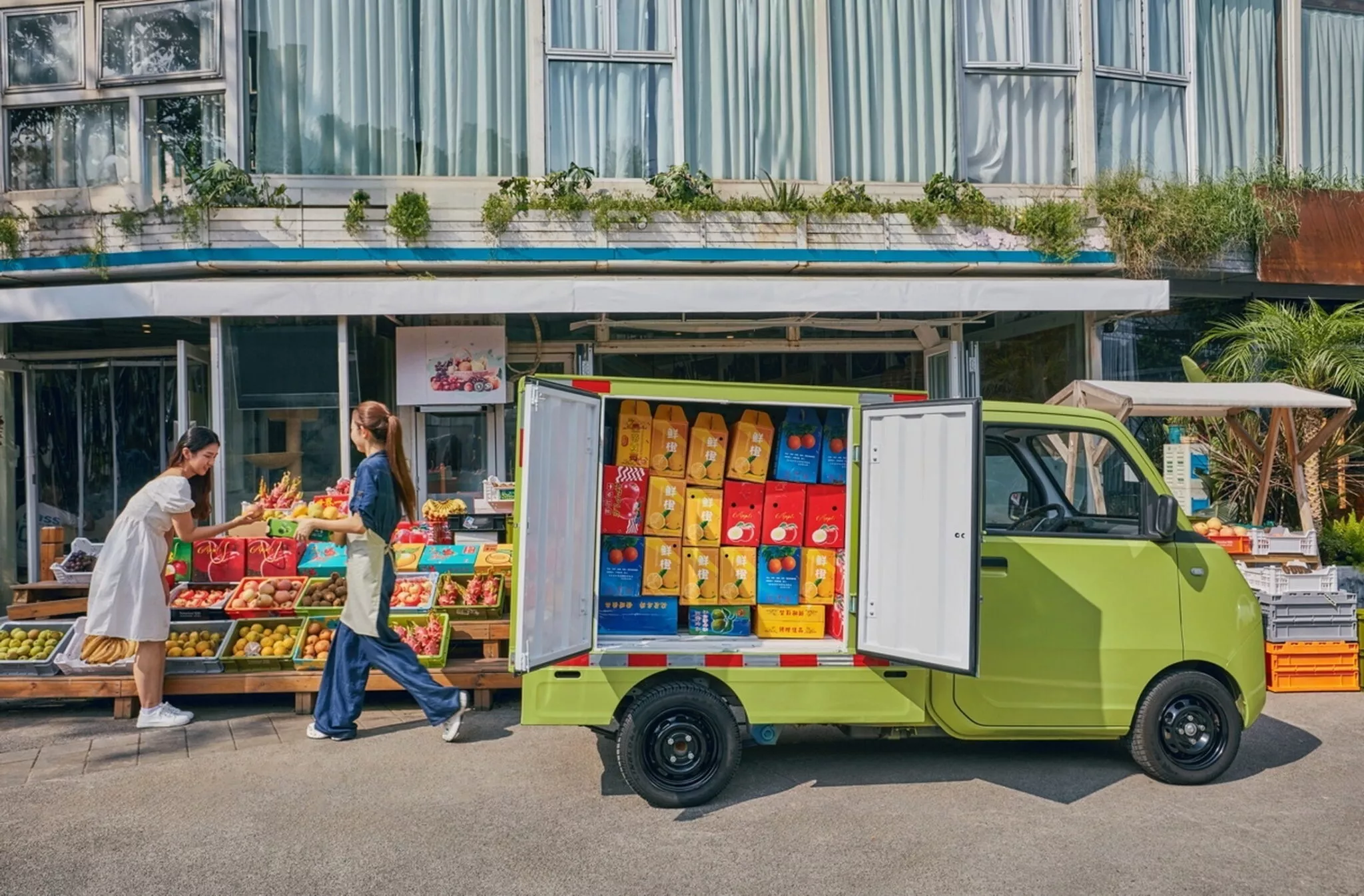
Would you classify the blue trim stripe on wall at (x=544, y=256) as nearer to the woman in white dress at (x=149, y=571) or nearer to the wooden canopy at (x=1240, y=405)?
the wooden canopy at (x=1240, y=405)

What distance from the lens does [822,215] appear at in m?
10.8

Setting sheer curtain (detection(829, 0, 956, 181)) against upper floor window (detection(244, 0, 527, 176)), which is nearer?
upper floor window (detection(244, 0, 527, 176))

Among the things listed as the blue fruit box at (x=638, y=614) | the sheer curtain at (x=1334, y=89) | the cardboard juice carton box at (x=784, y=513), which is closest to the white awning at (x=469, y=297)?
the cardboard juice carton box at (x=784, y=513)

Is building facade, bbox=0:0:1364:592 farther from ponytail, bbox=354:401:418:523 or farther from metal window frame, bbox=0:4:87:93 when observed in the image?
ponytail, bbox=354:401:418:523

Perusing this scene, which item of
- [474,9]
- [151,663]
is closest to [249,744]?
[151,663]

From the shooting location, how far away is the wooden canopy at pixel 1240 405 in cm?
886

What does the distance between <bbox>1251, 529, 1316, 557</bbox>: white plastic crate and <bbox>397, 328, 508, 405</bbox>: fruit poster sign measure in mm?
6728

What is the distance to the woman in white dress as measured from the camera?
711cm

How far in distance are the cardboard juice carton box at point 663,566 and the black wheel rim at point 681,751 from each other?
737mm

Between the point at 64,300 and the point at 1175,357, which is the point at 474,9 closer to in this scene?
the point at 64,300

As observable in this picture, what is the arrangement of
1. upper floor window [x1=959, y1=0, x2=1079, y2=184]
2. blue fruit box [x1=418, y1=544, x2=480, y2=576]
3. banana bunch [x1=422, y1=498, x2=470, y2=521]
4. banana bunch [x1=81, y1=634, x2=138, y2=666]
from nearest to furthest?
banana bunch [x1=81, y1=634, x2=138, y2=666], blue fruit box [x1=418, y1=544, x2=480, y2=576], banana bunch [x1=422, y1=498, x2=470, y2=521], upper floor window [x1=959, y1=0, x2=1079, y2=184]

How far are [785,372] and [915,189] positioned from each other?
2.28 meters

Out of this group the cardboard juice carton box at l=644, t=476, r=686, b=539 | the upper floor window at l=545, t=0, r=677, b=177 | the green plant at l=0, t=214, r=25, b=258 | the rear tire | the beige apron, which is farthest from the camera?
the upper floor window at l=545, t=0, r=677, b=177

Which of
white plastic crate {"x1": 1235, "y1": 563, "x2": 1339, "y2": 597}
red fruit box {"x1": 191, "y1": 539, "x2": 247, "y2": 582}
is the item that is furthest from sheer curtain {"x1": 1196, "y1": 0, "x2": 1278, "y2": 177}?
red fruit box {"x1": 191, "y1": 539, "x2": 247, "y2": 582}
